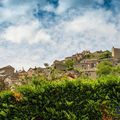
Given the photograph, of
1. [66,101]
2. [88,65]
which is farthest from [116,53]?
[66,101]

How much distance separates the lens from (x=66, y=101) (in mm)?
16156

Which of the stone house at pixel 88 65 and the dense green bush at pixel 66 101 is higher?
the stone house at pixel 88 65

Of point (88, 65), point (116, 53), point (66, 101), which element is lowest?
point (66, 101)

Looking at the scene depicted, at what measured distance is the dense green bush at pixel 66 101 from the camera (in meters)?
16.2

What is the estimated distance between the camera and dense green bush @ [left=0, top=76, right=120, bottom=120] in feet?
53.1

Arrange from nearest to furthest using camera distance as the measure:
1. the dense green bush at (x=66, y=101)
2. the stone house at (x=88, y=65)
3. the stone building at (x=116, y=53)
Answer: the dense green bush at (x=66, y=101) < the stone house at (x=88, y=65) < the stone building at (x=116, y=53)

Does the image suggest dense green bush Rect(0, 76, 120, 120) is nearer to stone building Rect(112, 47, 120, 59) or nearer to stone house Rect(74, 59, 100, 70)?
stone house Rect(74, 59, 100, 70)

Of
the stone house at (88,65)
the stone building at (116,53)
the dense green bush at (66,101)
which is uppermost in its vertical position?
the stone building at (116,53)

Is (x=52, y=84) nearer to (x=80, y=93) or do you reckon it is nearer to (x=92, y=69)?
(x=80, y=93)

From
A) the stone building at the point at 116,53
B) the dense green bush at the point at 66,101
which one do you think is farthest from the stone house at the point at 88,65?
the dense green bush at the point at 66,101

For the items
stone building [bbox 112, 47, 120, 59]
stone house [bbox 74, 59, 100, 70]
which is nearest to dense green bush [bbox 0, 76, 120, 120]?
stone house [bbox 74, 59, 100, 70]

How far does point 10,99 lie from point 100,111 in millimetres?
3405

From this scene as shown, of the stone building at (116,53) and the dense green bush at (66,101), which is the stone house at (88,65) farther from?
the dense green bush at (66,101)

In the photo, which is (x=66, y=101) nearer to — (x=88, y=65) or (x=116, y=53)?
(x=88, y=65)
